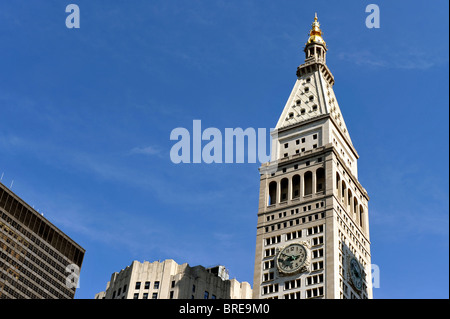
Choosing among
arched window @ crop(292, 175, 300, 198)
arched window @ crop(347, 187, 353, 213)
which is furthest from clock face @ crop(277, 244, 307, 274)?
arched window @ crop(347, 187, 353, 213)

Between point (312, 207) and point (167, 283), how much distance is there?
2943 cm

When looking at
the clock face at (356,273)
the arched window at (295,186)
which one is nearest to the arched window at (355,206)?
the arched window at (295,186)

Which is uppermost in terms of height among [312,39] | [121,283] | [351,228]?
[312,39]

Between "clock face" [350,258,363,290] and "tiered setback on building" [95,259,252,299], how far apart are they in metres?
22.6

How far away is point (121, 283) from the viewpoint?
12525 cm

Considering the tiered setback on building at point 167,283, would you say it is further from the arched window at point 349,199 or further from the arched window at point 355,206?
the arched window at point 355,206

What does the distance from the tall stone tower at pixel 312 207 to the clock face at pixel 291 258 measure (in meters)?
0.17

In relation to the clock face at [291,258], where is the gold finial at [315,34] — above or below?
above

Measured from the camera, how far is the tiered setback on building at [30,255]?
574 feet

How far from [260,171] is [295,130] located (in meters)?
11.9

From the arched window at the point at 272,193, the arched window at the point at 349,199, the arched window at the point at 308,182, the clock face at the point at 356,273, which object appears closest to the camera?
the clock face at the point at 356,273

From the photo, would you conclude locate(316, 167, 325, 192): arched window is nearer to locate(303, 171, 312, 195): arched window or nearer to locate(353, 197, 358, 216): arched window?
locate(303, 171, 312, 195): arched window
